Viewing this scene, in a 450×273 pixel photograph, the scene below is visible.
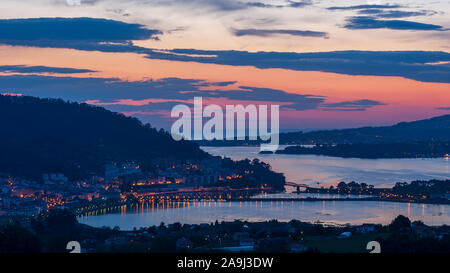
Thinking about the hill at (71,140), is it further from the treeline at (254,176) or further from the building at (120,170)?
the treeline at (254,176)

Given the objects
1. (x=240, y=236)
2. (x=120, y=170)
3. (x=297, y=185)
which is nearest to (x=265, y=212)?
(x=240, y=236)

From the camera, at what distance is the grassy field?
7.79 m

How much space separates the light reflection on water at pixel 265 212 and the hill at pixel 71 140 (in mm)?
5942

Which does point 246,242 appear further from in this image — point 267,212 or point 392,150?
point 392,150

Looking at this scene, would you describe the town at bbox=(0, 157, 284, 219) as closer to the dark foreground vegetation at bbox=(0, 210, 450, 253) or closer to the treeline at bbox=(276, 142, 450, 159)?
the dark foreground vegetation at bbox=(0, 210, 450, 253)

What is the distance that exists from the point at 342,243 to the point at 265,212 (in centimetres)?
595

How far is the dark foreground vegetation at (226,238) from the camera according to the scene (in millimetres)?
7297

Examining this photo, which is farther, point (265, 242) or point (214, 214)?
point (214, 214)

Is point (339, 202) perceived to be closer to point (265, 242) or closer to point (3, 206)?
point (3, 206)

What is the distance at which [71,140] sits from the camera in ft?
81.4

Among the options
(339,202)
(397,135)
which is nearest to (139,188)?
(339,202)

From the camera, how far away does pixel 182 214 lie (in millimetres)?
14125

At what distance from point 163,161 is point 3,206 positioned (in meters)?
11.8
